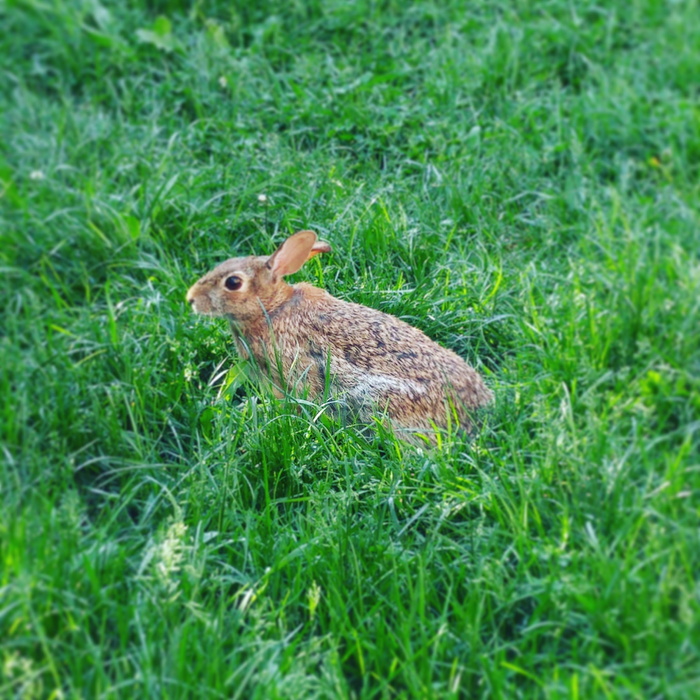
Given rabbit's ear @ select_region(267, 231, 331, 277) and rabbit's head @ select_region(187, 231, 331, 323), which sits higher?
rabbit's ear @ select_region(267, 231, 331, 277)

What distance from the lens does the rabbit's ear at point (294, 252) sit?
4.34 m

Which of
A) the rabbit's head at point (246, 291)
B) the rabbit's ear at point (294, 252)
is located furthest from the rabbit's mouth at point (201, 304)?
the rabbit's ear at point (294, 252)

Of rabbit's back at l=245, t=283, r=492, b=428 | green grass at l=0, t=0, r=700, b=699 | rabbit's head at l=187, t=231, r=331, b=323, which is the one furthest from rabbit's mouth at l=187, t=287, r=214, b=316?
rabbit's back at l=245, t=283, r=492, b=428

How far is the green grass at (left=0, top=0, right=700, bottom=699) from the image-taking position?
3221 millimetres

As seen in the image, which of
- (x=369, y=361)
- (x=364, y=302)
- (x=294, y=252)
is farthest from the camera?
(x=364, y=302)

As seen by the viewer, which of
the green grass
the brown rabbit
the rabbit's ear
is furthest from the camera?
the rabbit's ear

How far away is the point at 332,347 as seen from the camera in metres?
4.29

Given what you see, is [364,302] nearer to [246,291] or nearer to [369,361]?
Answer: [369,361]

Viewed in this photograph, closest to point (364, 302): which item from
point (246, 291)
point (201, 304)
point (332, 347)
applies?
point (332, 347)

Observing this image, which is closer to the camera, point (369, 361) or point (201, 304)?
point (369, 361)

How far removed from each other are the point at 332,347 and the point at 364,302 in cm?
35

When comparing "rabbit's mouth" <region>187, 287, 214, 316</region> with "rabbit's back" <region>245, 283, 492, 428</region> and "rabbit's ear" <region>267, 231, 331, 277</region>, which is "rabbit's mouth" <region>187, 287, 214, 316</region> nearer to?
"rabbit's back" <region>245, 283, 492, 428</region>

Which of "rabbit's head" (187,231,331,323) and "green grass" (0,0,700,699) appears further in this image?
"rabbit's head" (187,231,331,323)

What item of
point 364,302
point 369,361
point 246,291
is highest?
point 246,291
